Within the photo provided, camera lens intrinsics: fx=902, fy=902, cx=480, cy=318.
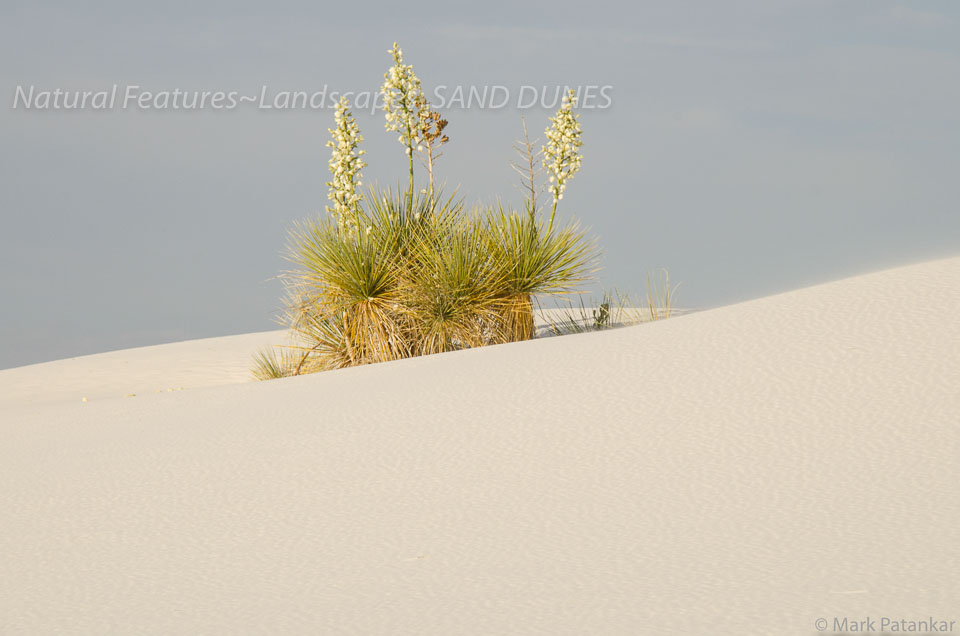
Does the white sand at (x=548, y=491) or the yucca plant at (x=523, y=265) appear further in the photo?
the yucca plant at (x=523, y=265)

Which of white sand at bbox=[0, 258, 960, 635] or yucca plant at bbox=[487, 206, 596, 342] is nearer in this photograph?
white sand at bbox=[0, 258, 960, 635]

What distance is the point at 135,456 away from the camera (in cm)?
451

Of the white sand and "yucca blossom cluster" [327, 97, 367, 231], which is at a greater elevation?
"yucca blossom cluster" [327, 97, 367, 231]

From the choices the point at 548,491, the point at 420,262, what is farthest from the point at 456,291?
the point at 548,491

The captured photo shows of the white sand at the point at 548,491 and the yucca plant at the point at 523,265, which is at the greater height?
the yucca plant at the point at 523,265

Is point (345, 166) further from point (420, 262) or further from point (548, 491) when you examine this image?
point (548, 491)

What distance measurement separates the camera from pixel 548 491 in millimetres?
3359

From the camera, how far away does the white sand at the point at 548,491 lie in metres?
2.47

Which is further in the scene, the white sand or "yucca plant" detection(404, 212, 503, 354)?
"yucca plant" detection(404, 212, 503, 354)

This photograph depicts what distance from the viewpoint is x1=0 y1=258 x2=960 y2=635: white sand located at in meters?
2.47

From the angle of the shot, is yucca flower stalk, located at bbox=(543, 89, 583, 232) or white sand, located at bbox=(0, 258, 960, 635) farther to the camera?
yucca flower stalk, located at bbox=(543, 89, 583, 232)

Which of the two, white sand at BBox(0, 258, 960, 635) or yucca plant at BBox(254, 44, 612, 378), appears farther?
yucca plant at BBox(254, 44, 612, 378)

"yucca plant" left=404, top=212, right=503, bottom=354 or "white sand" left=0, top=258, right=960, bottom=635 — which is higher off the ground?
"yucca plant" left=404, top=212, right=503, bottom=354

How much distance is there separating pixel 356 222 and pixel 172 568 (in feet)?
16.8
